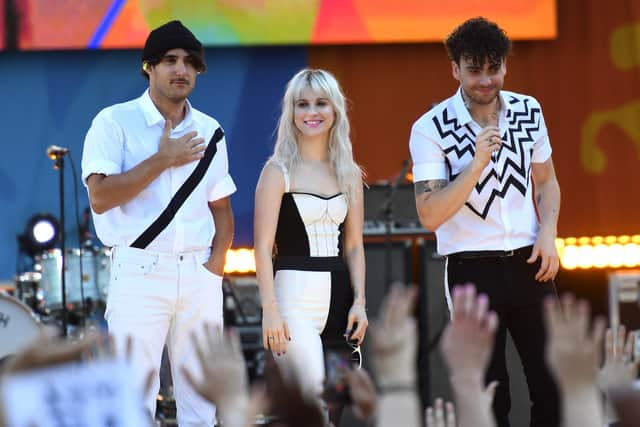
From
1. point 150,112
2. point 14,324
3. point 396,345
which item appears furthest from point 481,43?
point 14,324

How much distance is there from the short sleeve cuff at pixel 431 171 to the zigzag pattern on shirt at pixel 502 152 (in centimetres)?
4

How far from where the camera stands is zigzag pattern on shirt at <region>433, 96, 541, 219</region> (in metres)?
3.78

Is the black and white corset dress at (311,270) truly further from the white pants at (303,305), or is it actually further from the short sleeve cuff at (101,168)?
the short sleeve cuff at (101,168)

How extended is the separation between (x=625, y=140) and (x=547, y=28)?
1138mm

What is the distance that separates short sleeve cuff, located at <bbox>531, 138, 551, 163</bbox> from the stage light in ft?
15.4

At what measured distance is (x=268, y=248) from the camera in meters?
3.87

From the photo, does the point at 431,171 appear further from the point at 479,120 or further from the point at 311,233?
the point at 311,233

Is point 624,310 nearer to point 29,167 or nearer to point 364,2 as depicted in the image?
point 364,2

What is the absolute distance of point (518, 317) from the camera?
3.73 metres

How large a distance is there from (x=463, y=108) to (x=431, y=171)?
0.25 m

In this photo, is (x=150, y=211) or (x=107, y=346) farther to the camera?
(x=150, y=211)

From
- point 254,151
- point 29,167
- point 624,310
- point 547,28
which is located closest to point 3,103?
Answer: point 29,167

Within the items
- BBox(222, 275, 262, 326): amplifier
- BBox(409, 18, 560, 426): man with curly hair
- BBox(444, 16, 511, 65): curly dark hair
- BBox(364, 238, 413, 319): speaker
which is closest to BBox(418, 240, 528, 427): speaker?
BBox(364, 238, 413, 319): speaker

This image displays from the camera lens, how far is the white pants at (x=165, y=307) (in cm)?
379
